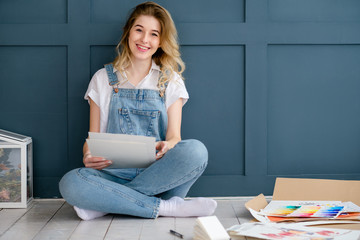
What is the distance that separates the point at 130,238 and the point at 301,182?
955 mm

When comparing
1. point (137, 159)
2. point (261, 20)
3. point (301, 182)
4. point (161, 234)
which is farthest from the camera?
point (261, 20)

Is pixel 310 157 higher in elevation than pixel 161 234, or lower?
higher

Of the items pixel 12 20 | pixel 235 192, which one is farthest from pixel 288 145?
pixel 12 20

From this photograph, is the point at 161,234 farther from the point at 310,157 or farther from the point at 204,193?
the point at 310,157

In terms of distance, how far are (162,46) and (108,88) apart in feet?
1.13

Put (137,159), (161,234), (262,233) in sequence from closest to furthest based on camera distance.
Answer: (262,233)
(161,234)
(137,159)

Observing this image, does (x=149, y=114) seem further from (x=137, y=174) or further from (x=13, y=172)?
(x=13, y=172)

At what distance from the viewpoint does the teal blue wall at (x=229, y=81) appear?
2.37m

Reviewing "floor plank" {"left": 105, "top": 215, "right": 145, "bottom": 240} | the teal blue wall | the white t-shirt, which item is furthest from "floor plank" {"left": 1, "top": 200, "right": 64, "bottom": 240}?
the white t-shirt

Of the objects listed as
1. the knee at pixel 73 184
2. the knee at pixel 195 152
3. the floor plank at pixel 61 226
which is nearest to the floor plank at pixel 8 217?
the floor plank at pixel 61 226

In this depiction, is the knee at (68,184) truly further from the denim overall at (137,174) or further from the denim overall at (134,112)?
the denim overall at (134,112)

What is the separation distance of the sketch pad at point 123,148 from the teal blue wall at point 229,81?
1.64 ft

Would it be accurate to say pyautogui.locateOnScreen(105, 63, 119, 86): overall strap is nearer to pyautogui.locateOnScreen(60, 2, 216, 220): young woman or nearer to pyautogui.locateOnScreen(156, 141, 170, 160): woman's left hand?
pyautogui.locateOnScreen(60, 2, 216, 220): young woman

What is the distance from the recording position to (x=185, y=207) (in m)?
1.99
